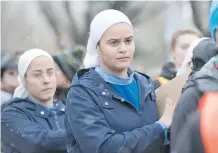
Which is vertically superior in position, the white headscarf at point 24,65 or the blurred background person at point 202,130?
the blurred background person at point 202,130

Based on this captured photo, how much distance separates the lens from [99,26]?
375cm

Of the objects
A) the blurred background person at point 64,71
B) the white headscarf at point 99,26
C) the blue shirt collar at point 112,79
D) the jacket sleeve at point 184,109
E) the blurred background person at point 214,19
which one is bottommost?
the blurred background person at point 64,71

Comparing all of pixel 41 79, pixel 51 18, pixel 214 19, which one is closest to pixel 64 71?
pixel 41 79

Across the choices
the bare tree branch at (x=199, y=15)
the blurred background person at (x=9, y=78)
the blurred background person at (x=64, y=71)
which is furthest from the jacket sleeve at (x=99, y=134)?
the bare tree branch at (x=199, y=15)

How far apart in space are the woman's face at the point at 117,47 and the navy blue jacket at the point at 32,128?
1287 millimetres

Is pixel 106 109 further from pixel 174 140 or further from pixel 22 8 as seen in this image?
pixel 22 8

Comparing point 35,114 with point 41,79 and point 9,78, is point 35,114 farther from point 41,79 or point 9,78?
point 9,78

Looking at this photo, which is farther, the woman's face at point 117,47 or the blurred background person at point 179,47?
the blurred background person at point 179,47

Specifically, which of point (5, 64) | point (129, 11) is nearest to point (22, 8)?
point (129, 11)

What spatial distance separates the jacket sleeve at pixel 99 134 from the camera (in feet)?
11.4

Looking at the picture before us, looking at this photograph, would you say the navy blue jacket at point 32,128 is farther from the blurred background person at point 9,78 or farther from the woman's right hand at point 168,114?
the blurred background person at point 9,78

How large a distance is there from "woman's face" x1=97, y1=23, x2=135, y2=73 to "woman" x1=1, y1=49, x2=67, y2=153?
4.22ft

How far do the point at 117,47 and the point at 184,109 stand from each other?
4.44 feet

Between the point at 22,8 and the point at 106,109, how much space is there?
32.9 ft
